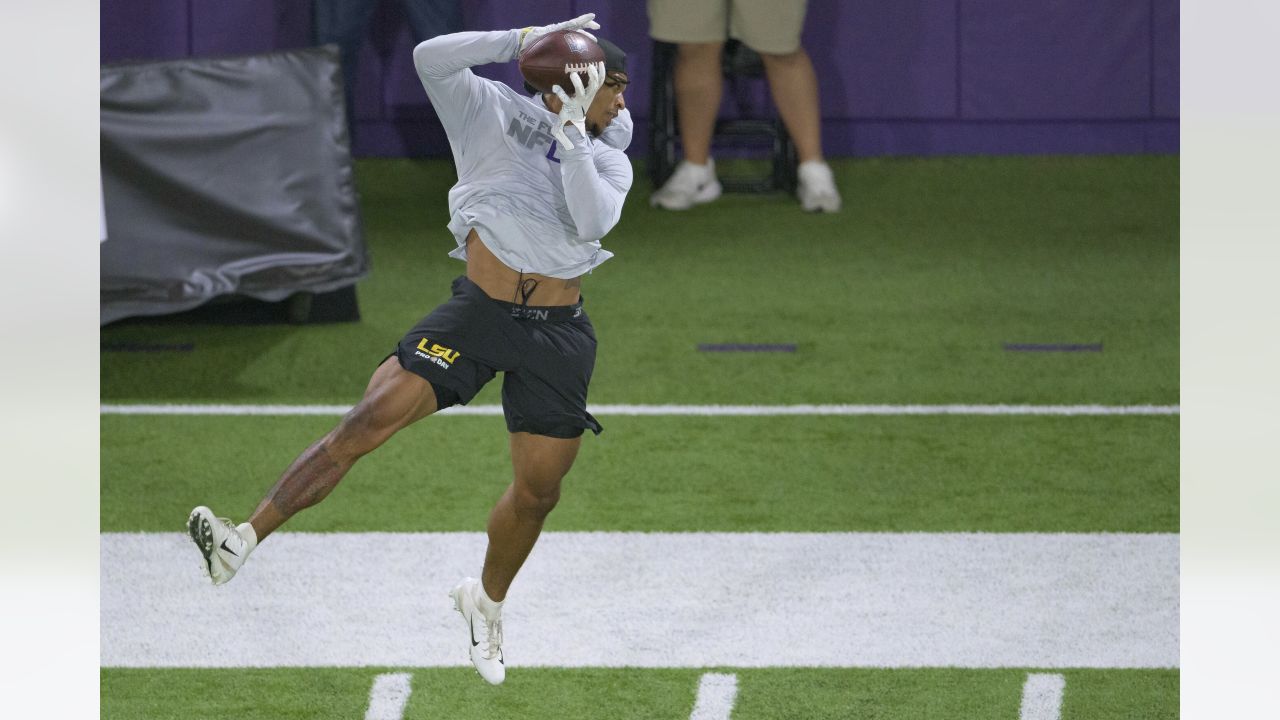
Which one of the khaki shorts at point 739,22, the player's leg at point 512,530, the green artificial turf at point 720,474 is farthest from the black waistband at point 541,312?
the khaki shorts at point 739,22

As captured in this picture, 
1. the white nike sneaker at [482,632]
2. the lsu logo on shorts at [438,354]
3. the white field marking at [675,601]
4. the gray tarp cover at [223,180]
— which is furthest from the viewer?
the gray tarp cover at [223,180]

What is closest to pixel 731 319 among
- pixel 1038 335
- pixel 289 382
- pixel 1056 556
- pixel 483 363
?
pixel 1038 335

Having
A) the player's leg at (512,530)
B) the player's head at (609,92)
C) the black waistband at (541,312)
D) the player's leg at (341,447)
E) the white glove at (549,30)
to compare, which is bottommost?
the player's leg at (512,530)

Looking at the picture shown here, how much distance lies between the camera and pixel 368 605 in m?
5.16

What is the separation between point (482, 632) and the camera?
379 centimetres

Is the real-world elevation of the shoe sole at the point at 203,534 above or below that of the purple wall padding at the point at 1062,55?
above

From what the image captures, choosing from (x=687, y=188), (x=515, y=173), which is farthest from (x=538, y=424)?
(x=687, y=188)

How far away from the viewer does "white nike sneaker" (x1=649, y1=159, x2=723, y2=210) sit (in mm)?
9008

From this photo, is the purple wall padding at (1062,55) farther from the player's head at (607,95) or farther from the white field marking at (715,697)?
the player's head at (607,95)

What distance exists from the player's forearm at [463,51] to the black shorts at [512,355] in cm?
47

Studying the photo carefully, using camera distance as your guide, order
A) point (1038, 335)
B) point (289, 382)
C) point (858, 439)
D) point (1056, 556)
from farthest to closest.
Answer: point (1038, 335), point (289, 382), point (858, 439), point (1056, 556)

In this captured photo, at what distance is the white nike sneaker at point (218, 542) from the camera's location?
3.15 meters
